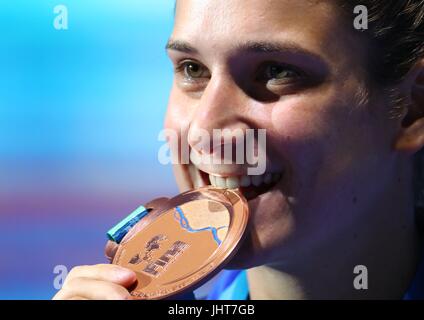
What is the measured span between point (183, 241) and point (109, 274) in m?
0.20

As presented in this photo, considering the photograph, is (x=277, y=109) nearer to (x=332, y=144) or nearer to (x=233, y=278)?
(x=332, y=144)

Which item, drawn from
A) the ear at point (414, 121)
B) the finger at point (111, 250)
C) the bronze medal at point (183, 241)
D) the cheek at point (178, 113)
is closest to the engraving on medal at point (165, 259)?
the bronze medal at point (183, 241)

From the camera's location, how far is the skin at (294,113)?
1.26 metres

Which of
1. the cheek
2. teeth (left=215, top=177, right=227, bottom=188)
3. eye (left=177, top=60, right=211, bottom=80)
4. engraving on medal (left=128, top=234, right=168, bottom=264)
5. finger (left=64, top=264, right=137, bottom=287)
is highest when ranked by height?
eye (left=177, top=60, right=211, bottom=80)

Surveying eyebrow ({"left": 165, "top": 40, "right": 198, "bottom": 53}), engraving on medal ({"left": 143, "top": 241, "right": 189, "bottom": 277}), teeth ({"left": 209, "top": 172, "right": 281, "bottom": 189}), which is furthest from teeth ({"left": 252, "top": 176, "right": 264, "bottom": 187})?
eyebrow ({"left": 165, "top": 40, "right": 198, "bottom": 53})

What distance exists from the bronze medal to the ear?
1.32 feet

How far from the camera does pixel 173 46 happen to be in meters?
1.39

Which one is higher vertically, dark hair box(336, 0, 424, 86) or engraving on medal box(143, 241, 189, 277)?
dark hair box(336, 0, 424, 86)

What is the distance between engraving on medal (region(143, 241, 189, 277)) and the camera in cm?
125

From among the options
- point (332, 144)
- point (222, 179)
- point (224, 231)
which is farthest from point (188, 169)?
point (332, 144)

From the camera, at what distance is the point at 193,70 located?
143 cm

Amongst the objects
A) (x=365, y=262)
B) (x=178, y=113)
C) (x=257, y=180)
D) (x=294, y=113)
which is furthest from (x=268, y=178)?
(x=365, y=262)

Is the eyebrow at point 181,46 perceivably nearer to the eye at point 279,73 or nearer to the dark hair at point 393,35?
the eye at point 279,73

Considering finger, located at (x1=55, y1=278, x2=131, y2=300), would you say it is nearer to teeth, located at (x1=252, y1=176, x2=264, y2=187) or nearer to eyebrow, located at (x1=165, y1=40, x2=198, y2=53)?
teeth, located at (x1=252, y1=176, x2=264, y2=187)
